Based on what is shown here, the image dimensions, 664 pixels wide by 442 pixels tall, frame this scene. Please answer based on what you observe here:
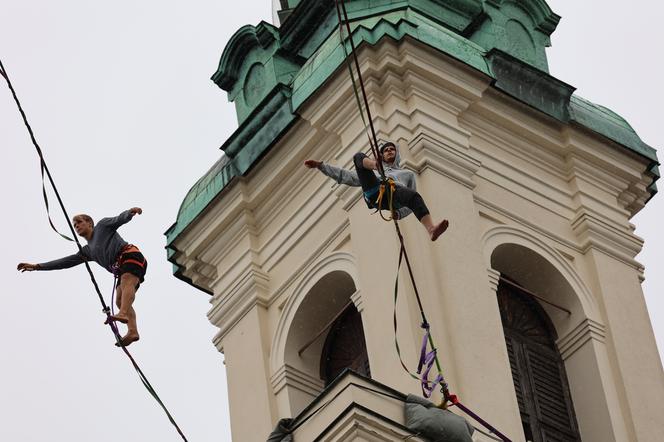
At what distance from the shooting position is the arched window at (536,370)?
28.7m

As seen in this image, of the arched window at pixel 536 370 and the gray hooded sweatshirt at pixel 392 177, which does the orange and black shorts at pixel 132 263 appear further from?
the arched window at pixel 536 370

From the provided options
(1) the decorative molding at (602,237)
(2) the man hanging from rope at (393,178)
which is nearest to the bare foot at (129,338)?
(2) the man hanging from rope at (393,178)

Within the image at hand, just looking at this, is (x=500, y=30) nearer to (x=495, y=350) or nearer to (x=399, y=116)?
(x=399, y=116)

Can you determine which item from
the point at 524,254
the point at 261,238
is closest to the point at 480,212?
the point at 524,254

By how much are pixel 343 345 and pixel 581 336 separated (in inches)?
97.6

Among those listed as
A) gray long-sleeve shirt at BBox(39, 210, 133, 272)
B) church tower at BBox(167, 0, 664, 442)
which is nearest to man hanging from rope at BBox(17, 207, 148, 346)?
gray long-sleeve shirt at BBox(39, 210, 133, 272)

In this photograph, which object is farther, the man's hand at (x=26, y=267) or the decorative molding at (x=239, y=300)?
the decorative molding at (x=239, y=300)

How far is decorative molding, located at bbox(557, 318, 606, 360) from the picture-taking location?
29547 mm

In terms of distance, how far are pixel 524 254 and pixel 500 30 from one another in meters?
2.91

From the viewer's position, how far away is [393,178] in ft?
82.3

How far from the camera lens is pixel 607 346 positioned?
1161 inches

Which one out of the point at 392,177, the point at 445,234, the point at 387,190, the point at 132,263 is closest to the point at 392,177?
the point at 392,177

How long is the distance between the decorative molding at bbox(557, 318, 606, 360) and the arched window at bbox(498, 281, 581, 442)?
10 cm

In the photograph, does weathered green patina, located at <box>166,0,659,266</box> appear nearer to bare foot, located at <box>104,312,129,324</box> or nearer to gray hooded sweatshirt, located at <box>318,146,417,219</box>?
gray hooded sweatshirt, located at <box>318,146,417,219</box>
